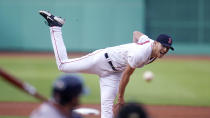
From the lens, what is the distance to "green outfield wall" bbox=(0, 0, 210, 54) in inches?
958

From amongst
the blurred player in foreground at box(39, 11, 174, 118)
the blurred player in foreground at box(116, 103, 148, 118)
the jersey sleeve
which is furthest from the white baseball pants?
the blurred player in foreground at box(116, 103, 148, 118)

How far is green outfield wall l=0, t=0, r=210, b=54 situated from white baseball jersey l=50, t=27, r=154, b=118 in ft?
56.7

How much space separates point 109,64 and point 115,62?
85 mm

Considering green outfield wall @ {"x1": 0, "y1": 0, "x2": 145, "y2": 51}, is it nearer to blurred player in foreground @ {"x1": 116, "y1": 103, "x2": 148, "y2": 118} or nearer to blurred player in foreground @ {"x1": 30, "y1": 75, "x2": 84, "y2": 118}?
blurred player in foreground @ {"x1": 30, "y1": 75, "x2": 84, "y2": 118}

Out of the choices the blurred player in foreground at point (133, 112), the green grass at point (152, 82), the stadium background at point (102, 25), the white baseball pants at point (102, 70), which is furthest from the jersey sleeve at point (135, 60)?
the stadium background at point (102, 25)

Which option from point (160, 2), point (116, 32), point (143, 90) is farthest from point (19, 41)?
point (143, 90)

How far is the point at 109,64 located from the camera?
6871mm

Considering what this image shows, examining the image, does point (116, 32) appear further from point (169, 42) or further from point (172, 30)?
point (169, 42)

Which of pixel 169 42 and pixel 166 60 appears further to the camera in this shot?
pixel 166 60

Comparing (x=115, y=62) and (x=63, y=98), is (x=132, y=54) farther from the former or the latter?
(x=63, y=98)

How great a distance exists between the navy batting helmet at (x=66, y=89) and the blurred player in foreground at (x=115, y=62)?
110 inches

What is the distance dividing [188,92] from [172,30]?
36.7 ft

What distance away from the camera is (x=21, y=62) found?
20.8 meters

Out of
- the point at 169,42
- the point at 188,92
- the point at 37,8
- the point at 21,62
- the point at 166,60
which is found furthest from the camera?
the point at 37,8
